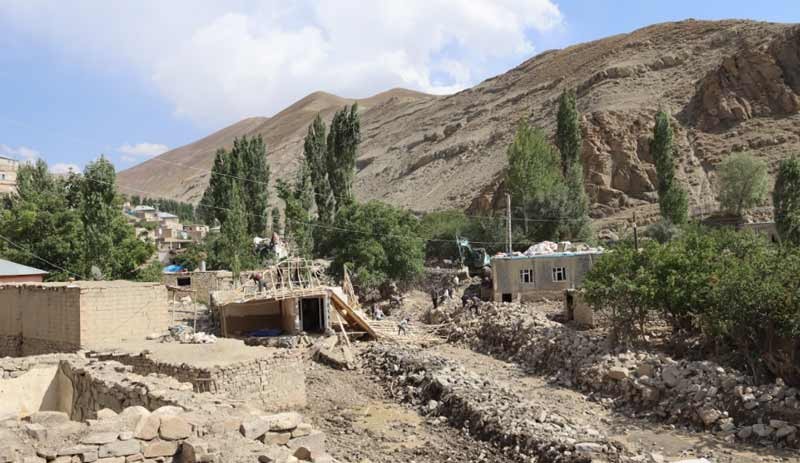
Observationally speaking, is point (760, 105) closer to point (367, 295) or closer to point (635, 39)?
point (635, 39)

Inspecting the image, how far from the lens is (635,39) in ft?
286

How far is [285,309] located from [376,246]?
8.19 metres

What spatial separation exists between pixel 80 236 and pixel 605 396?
22408 millimetres

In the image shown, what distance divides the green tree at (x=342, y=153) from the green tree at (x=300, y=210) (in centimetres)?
157

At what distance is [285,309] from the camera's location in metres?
23.8

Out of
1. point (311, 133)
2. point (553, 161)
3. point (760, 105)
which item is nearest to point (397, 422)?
point (311, 133)

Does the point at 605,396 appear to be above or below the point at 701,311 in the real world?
below

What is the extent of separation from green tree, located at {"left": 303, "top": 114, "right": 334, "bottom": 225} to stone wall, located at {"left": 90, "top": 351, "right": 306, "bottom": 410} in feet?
84.7

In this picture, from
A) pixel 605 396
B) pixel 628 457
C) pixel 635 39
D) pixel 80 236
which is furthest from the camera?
pixel 635 39

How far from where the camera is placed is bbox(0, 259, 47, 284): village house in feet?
68.4

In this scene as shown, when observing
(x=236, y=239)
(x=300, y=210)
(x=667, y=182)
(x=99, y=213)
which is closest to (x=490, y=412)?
(x=99, y=213)

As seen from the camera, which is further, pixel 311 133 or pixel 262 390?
pixel 311 133

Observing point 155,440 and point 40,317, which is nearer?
point 155,440

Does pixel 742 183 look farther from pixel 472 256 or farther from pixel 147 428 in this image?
pixel 147 428
